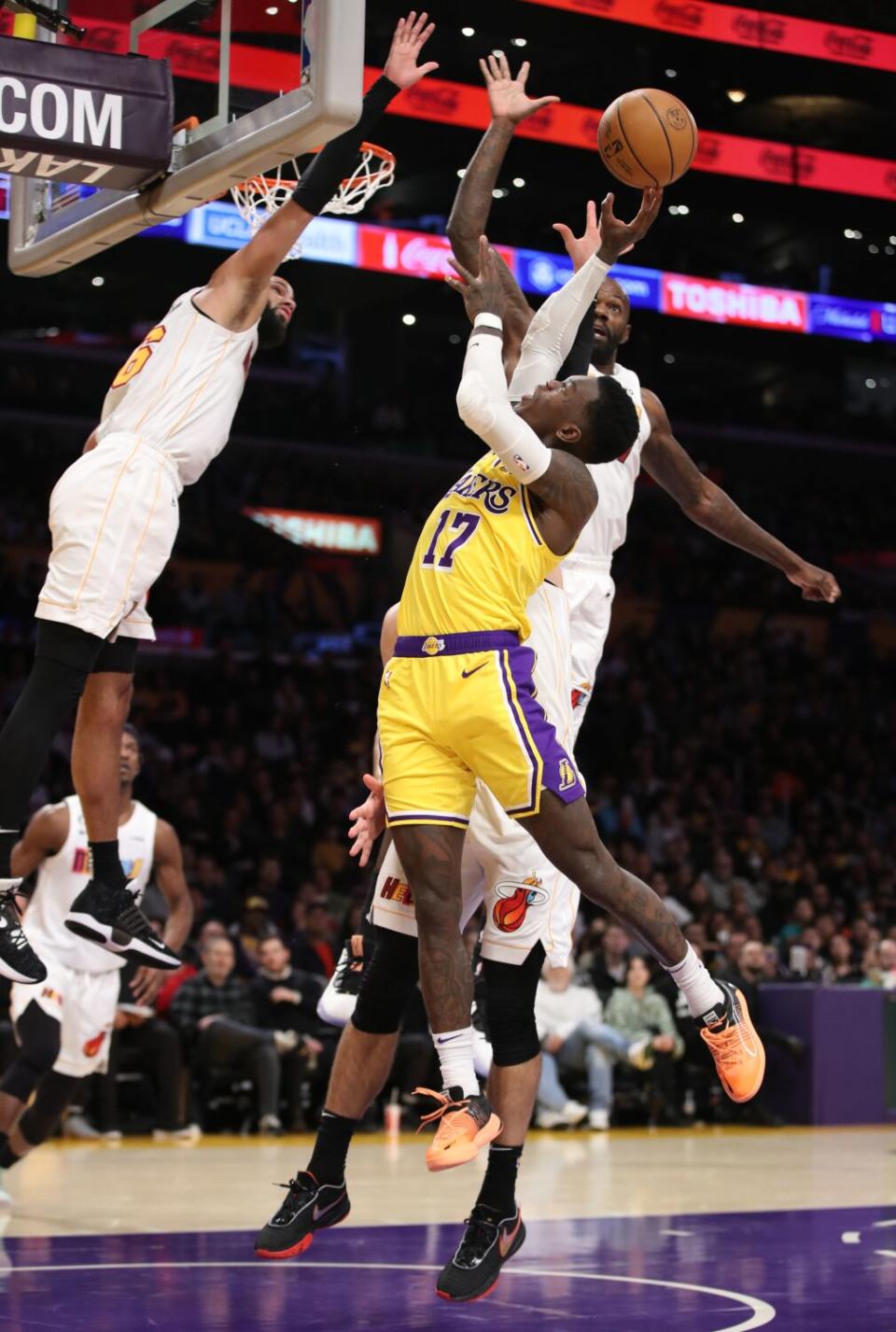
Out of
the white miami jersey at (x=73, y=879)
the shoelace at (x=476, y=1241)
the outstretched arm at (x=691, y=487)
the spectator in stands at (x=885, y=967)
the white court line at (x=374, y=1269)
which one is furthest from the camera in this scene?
the spectator in stands at (x=885, y=967)

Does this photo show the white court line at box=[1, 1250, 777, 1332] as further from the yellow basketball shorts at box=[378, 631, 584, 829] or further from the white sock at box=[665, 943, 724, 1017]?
the yellow basketball shorts at box=[378, 631, 584, 829]

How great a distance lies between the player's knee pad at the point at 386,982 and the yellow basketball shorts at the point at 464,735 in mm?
583

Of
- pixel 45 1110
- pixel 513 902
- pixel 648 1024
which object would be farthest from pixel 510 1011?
pixel 648 1024

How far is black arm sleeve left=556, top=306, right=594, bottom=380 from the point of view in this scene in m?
6.21

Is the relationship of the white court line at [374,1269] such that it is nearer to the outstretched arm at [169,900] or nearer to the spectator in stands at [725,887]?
the outstretched arm at [169,900]

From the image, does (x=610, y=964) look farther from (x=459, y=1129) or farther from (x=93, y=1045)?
(x=459, y=1129)

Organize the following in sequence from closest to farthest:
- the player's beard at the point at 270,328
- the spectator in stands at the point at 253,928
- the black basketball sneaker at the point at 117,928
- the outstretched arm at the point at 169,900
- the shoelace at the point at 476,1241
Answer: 1. the shoelace at the point at 476,1241
2. the black basketball sneaker at the point at 117,928
3. the player's beard at the point at 270,328
4. the outstretched arm at the point at 169,900
5. the spectator in stands at the point at 253,928

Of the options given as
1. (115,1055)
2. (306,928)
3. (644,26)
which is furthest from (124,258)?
(115,1055)

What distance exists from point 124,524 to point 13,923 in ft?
4.14

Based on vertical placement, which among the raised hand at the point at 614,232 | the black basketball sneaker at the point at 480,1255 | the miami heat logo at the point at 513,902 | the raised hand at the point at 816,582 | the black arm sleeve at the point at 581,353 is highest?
the raised hand at the point at 614,232

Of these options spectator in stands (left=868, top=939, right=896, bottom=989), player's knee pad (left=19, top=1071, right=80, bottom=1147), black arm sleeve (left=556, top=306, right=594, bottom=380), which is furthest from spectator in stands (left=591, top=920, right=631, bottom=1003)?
black arm sleeve (left=556, top=306, right=594, bottom=380)

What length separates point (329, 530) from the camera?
88.1 feet

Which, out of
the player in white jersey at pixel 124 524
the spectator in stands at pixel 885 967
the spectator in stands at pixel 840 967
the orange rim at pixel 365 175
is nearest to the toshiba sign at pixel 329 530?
the spectator in stands at pixel 840 967

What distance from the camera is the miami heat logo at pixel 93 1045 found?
9.38m
